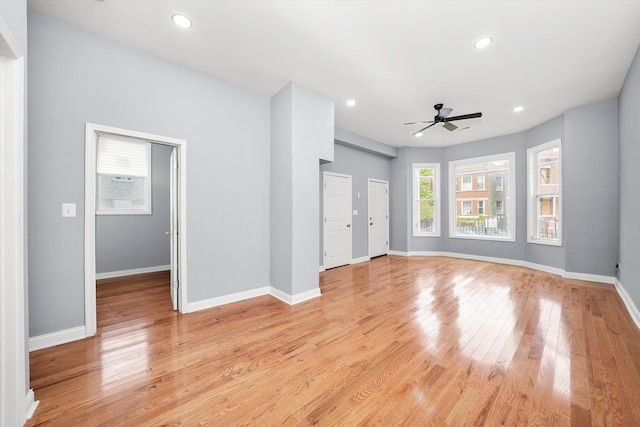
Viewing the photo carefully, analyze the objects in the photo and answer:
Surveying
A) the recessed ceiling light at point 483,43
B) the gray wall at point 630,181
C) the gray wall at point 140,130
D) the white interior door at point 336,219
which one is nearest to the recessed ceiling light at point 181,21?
the gray wall at point 140,130

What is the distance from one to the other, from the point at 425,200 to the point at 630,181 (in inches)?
155

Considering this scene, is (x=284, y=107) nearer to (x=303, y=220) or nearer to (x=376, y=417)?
(x=303, y=220)

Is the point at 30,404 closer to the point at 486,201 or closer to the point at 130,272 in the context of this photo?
the point at 130,272

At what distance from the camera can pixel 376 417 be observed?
58.7 inches

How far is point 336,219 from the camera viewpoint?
5539mm

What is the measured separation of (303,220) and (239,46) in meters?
2.18

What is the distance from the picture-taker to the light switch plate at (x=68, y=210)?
2348 mm

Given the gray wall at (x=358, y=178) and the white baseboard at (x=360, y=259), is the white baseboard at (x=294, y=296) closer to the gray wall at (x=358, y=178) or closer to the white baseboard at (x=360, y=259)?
the white baseboard at (x=360, y=259)

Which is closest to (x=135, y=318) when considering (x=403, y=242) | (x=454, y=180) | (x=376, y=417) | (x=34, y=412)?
(x=34, y=412)

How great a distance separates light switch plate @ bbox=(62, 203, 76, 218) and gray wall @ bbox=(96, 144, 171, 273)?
8.97ft

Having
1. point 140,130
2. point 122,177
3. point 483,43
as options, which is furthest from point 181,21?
point 122,177

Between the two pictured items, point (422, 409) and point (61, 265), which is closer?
point (422, 409)

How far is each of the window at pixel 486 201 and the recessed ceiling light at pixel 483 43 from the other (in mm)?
4029

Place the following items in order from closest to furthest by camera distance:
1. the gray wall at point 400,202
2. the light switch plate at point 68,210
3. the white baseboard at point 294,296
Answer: the light switch plate at point 68,210 → the white baseboard at point 294,296 → the gray wall at point 400,202
